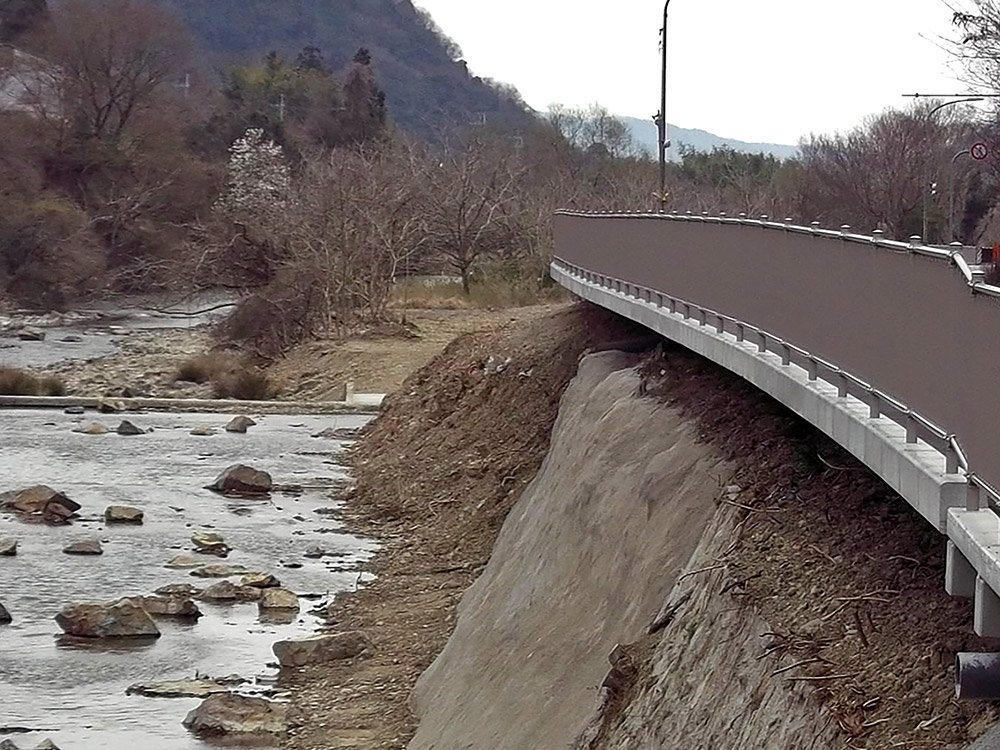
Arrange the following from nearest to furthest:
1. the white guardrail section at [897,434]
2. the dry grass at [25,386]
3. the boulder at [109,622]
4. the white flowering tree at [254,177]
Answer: the white guardrail section at [897,434] < the boulder at [109,622] < the dry grass at [25,386] < the white flowering tree at [254,177]

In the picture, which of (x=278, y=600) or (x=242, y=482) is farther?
(x=242, y=482)

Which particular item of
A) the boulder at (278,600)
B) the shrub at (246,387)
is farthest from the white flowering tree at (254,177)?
the boulder at (278,600)

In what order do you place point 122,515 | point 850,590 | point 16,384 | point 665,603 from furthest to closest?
point 16,384 < point 122,515 < point 665,603 < point 850,590

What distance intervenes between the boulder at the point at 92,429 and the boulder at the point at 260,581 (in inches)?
636

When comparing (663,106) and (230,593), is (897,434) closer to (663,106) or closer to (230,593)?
(230,593)

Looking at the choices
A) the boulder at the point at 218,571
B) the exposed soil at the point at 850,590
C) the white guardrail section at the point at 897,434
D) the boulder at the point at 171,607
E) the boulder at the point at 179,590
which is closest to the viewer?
the white guardrail section at the point at 897,434

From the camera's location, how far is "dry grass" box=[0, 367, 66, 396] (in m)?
45.7

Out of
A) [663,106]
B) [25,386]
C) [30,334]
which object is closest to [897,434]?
[663,106]

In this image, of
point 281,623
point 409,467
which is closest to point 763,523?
point 281,623

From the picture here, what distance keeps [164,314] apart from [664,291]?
55543 millimetres

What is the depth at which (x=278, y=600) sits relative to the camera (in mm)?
21859

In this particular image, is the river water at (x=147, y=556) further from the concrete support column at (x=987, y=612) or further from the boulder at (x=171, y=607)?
the concrete support column at (x=987, y=612)

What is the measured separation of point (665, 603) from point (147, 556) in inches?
587

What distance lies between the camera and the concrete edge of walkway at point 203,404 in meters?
41.7
